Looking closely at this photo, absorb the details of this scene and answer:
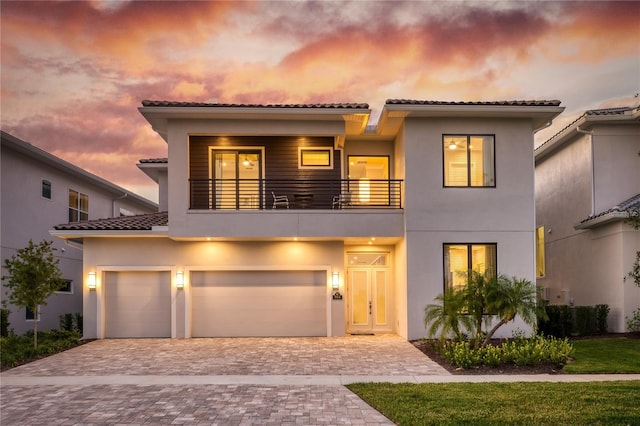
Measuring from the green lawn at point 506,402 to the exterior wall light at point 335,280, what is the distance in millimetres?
6941

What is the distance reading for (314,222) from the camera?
15555 mm

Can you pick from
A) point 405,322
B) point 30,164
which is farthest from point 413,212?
point 30,164

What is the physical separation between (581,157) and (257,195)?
11528 millimetres

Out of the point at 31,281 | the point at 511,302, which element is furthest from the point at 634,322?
the point at 31,281

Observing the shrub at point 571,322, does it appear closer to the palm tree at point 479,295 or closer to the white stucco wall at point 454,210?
the white stucco wall at point 454,210

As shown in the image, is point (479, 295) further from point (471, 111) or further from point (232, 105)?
point (232, 105)

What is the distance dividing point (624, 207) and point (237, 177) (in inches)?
481

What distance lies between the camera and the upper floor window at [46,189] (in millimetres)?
20531

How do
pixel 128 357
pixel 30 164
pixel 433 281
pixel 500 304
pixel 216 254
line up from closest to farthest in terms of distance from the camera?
pixel 500 304 → pixel 128 357 → pixel 433 281 → pixel 216 254 → pixel 30 164

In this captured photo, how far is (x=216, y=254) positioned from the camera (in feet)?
53.6

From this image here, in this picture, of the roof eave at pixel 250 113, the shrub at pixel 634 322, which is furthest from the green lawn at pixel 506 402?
the roof eave at pixel 250 113

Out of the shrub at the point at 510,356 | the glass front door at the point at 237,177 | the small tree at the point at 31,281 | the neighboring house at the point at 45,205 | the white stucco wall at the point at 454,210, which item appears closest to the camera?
the shrub at the point at 510,356

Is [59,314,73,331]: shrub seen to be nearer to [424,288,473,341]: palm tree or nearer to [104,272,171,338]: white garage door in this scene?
[104,272,171,338]: white garage door

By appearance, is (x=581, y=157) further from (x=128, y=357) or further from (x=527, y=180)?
(x=128, y=357)
